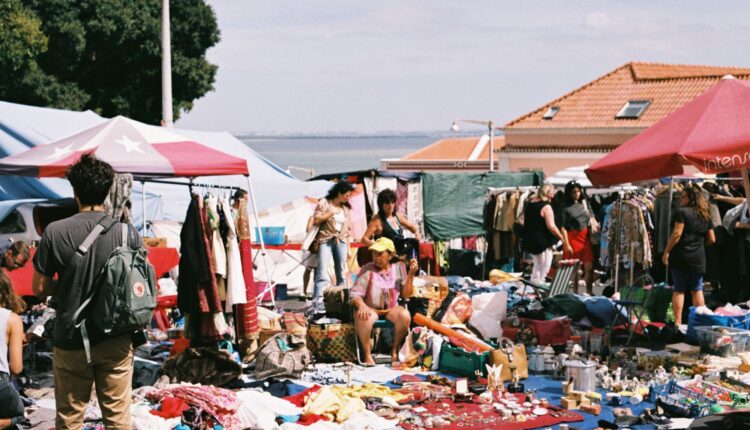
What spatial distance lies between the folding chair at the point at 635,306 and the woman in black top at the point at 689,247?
379mm

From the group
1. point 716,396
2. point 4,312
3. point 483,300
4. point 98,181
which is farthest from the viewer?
point 483,300

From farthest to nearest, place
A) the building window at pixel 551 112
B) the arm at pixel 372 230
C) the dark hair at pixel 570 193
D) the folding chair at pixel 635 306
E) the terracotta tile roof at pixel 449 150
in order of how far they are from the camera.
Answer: the terracotta tile roof at pixel 449 150
the building window at pixel 551 112
the dark hair at pixel 570 193
the arm at pixel 372 230
the folding chair at pixel 635 306

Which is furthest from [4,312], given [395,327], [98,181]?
[395,327]

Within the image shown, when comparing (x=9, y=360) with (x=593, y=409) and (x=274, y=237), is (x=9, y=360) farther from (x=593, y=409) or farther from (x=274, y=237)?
(x=274, y=237)

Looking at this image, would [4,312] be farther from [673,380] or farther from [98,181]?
[673,380]

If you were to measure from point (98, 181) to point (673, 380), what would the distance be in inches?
211

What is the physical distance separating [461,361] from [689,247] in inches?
127

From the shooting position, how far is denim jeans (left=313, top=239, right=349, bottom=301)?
12398 millimetres

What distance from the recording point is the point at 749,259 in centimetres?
1273

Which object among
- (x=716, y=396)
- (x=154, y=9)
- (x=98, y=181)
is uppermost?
(x=154, y=9)

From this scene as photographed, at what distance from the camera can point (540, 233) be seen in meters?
13.9

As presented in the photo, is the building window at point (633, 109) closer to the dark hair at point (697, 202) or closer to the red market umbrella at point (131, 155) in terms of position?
the dark hair at point (697, 202)

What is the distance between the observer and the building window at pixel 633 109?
4238 centimetres

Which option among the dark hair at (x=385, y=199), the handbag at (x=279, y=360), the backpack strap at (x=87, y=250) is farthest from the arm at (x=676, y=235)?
the backpack strap at (x=87, y=250)
